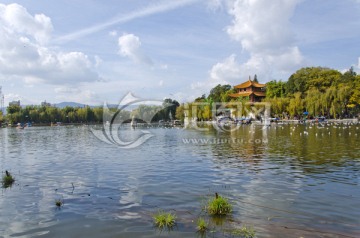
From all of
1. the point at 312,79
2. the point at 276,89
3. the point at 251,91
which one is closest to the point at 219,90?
the point at 251,91

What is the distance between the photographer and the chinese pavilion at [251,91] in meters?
124

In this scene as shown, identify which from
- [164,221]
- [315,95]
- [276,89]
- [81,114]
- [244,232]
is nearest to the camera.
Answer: [244,232]

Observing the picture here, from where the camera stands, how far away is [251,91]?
409ft

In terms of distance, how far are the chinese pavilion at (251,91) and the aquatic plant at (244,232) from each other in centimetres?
11662

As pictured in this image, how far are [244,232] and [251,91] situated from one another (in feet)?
392

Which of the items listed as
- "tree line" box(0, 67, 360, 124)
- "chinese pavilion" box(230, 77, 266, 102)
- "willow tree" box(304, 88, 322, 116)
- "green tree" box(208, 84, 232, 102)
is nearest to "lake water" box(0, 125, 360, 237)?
"willow tree" box(304, 88, 322, 116)

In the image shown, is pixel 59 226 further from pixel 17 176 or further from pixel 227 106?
pixel 227 106

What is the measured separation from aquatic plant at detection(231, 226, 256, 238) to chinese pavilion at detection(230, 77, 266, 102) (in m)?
117

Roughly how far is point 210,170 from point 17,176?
10.9 metres

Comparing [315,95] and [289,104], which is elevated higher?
[315,95]

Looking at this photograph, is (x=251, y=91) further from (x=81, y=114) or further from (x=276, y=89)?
(x=81, y=114)

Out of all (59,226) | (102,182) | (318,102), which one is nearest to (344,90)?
(318,102)

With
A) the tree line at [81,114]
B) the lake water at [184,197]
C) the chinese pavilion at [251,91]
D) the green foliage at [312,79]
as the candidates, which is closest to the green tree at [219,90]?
the chinese pavilion at [251,91]

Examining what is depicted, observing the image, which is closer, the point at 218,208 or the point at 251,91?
the point at 218,208
